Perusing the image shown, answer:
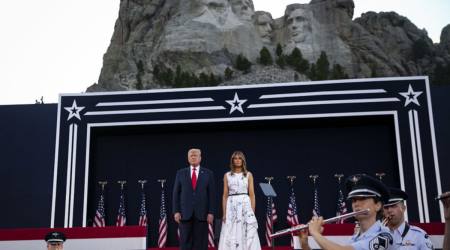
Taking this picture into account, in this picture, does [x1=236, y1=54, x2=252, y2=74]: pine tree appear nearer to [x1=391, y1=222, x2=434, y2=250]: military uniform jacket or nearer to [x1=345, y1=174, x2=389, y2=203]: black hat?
[x1=391, y1=222, x2=434, y2=250]: military uniform jacket

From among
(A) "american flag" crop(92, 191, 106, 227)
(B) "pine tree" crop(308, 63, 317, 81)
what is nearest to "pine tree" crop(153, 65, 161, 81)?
(B) "pine tree" crop(308, 63, 317, 81)

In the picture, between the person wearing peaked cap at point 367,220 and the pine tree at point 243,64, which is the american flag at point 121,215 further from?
the pine tree at point 243,64

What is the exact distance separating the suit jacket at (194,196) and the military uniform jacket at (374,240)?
4.21 m

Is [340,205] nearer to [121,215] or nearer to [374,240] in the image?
[121,215]

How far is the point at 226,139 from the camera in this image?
992 cm

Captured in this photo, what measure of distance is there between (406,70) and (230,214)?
153ft

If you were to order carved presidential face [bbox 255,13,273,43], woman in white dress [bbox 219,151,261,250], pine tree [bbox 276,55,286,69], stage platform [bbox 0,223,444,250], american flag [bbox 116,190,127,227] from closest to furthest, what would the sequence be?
1. woman in white dress [bbox 219,151,261,250]
2. stage platform [bbox 0,223,444,250]
3. american flag [bbox 116,190,127,227]
4. pine tree [bbox 276,55,286,69]
5. carved presidential face [bbox 255,13,273,43]

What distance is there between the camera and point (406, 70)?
5003 cm

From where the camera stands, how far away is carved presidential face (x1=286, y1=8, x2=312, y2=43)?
50.6 meters

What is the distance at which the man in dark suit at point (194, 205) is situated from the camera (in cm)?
691

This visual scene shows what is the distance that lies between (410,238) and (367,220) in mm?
1108

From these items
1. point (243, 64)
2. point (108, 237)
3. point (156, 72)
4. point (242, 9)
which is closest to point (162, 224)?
point (108, 237)

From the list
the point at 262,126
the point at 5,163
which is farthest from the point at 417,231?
the point at 5,163

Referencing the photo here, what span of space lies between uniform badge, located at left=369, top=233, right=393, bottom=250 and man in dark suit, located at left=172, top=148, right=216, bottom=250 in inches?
169
